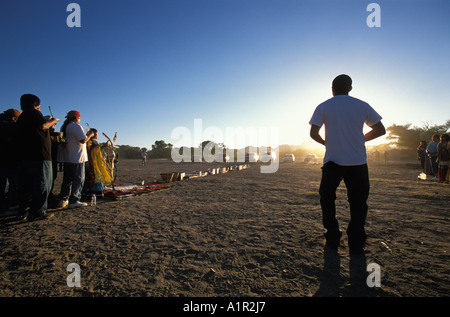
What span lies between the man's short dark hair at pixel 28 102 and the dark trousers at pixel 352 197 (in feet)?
16.3

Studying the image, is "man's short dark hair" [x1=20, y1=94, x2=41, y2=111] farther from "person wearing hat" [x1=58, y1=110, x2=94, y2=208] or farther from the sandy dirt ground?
the sandy dirt ground

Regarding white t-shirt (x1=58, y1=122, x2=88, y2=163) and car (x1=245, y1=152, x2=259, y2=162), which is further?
car (x1=245, y1=152, x2=259, y2=162)

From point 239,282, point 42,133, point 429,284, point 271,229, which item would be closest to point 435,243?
point 429,284

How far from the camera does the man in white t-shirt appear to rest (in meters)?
2.31

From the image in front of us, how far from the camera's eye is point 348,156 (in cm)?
233

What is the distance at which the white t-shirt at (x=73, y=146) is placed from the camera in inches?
173

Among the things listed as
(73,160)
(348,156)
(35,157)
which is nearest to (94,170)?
(73,160)

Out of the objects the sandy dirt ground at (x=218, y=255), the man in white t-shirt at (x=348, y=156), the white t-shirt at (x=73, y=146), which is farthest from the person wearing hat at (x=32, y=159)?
the man in white t-shirt at (x=348, y=156)

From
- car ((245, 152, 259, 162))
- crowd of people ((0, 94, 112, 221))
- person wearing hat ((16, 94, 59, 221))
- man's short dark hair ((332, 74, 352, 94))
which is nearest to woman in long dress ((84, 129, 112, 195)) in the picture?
crowd of people ((0, 94, 112, 221))

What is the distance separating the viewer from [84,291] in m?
1.68

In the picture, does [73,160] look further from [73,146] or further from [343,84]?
[343,84]

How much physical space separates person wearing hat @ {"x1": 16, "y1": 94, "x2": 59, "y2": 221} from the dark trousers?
14.9 feet
